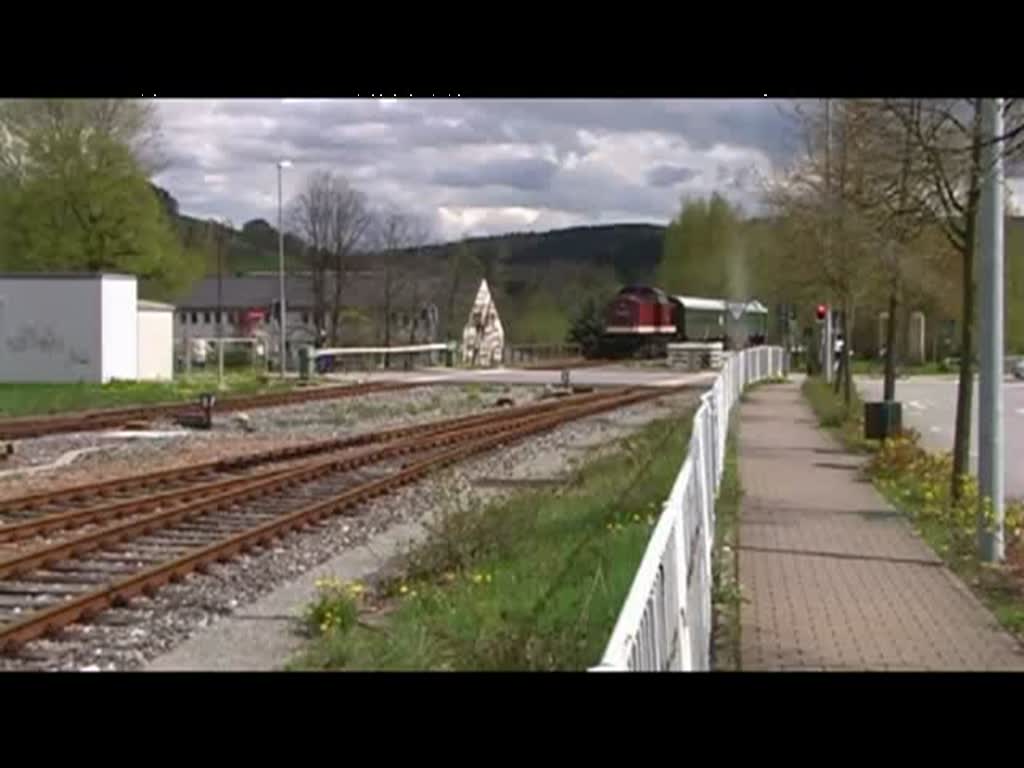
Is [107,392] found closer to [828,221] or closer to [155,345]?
[155,345]

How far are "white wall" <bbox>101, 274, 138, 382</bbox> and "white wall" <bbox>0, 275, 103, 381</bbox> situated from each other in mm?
343

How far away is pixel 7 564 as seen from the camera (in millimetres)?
12891

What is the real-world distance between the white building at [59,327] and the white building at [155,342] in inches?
107

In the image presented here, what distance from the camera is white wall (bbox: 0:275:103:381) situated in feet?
158

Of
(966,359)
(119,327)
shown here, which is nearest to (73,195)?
(119,327)

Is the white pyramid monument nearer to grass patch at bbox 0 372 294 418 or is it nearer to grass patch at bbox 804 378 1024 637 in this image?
grass patch at bbox 0 372 294 418

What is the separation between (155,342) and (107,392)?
11.2 m

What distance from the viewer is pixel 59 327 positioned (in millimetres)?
48281

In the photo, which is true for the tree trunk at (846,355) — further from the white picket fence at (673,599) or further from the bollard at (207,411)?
the white picket fence at (673,599)

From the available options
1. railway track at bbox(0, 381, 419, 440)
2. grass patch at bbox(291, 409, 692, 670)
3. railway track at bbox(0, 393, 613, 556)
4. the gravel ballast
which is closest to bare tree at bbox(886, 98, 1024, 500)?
grass patch at bbox(291, 409, 692, 670)

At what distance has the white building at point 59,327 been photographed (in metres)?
48.0
